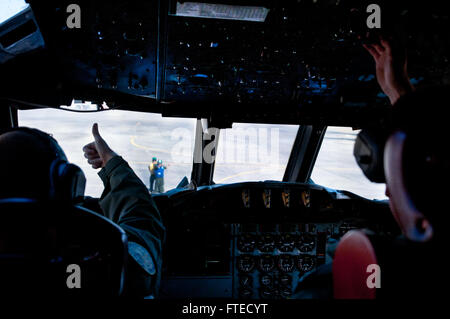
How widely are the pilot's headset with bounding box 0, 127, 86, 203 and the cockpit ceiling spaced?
2.80ft

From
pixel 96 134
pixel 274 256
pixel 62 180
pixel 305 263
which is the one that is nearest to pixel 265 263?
pixel 274 256

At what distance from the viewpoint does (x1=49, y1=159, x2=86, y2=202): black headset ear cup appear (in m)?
0.60

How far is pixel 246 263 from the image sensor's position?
94.7 inches

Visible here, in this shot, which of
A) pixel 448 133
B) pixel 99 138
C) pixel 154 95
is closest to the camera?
pixel 448 133

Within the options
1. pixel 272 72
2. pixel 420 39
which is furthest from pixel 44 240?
pixel 420 39

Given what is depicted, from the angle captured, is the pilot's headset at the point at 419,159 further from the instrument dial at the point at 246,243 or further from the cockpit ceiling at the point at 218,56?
the instrument dial at the point at 246,243

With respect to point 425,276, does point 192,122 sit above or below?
above

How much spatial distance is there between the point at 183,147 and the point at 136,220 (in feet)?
7.35

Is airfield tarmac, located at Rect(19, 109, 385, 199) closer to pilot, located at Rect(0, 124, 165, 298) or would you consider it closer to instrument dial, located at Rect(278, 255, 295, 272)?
pilot, located at Rect(0, 124, 165, 298)

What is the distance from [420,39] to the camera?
162cm

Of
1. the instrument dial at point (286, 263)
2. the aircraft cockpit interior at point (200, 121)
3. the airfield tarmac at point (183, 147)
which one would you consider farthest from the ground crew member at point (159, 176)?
the instrument dial at point (286, 263)

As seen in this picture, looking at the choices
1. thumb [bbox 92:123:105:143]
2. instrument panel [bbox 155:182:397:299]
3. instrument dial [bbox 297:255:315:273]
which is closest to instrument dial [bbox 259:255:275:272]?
instrument panel [bbox 155:182:397:299]
